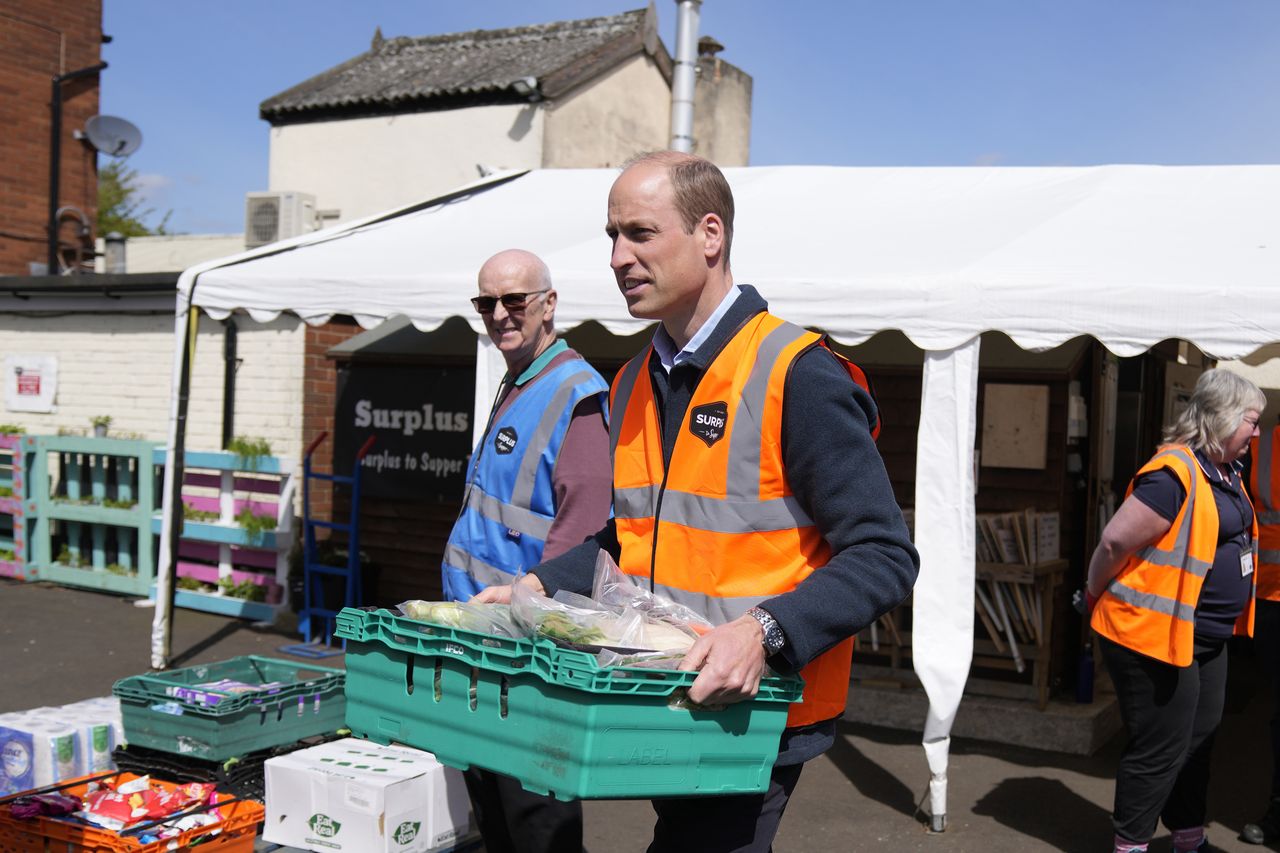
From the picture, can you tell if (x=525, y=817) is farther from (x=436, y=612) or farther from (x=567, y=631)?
(x=567, y=631)

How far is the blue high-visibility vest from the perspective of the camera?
10.7ft

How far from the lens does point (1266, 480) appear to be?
5102 millimetres

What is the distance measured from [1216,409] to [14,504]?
1012 centimetres

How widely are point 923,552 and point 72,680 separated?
17.4ft

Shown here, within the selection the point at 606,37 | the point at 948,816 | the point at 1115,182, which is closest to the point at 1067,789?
the point at 948,816

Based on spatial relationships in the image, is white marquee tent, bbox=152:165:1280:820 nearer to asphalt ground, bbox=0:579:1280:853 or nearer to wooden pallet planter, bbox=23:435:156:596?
asphalt ground, bbox=0:579:1280:853

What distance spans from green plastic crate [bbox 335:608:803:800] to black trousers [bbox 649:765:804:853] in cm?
14

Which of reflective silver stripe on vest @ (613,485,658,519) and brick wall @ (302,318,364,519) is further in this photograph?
brick wall @ (302,318,364,519)

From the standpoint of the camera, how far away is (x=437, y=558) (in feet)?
29.8

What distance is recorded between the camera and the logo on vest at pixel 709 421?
2.03 meters

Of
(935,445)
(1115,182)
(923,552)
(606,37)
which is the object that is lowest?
(923,552)

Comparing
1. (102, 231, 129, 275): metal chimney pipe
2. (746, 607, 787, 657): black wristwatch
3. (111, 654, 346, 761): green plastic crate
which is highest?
(102, 231, 129, 275): metal chimney pipe

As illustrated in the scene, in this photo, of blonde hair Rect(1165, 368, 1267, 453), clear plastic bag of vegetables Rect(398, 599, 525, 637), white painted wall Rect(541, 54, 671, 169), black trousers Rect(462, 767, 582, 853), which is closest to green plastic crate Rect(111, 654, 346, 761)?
black trousers Rect(462, 767, 582, 853)

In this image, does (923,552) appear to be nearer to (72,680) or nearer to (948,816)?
(948,816)
